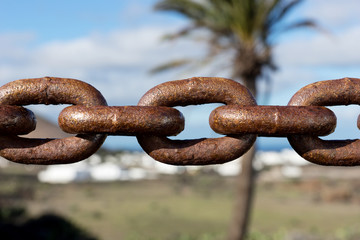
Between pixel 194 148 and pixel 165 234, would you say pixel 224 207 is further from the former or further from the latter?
pixel 194 148

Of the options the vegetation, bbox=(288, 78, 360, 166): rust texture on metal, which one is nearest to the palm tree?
the vegetation

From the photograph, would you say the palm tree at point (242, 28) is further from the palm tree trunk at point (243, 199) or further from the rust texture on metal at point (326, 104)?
the rust texture on metal at point (326, 104)

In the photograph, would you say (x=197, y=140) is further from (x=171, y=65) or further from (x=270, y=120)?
(x=171, y=65)

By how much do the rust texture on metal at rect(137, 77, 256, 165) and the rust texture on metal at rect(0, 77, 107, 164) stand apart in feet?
0.59

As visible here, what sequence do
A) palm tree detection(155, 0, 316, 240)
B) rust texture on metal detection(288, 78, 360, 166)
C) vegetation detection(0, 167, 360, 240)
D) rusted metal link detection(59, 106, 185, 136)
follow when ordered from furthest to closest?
1. vegetation detection(0, 167, 360, 240)
2. palm tree detection(155, 0, 316, 240)
3. rust texture on metal detection(288, 78, 360, 166)
4. rusted metal link detection(59, 106, 185, 136)

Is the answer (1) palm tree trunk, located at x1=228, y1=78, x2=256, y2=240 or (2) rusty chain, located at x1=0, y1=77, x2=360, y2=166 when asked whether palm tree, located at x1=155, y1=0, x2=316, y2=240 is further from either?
(2) rusty chain, located at x1=0, y1=77, x2=360, y2=166

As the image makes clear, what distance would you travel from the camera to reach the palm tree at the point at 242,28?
38.6 feet

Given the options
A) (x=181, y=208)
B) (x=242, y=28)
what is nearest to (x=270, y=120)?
(x=242, y=28)

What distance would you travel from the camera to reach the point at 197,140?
166 cm

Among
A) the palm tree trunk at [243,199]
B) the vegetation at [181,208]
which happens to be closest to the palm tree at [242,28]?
the palm tree trunk at [243,199]

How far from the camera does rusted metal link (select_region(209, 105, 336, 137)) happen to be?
1571mm

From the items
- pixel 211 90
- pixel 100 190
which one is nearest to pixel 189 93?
pixel 211 90

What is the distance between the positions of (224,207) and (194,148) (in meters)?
20.7

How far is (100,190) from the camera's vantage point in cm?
2456
